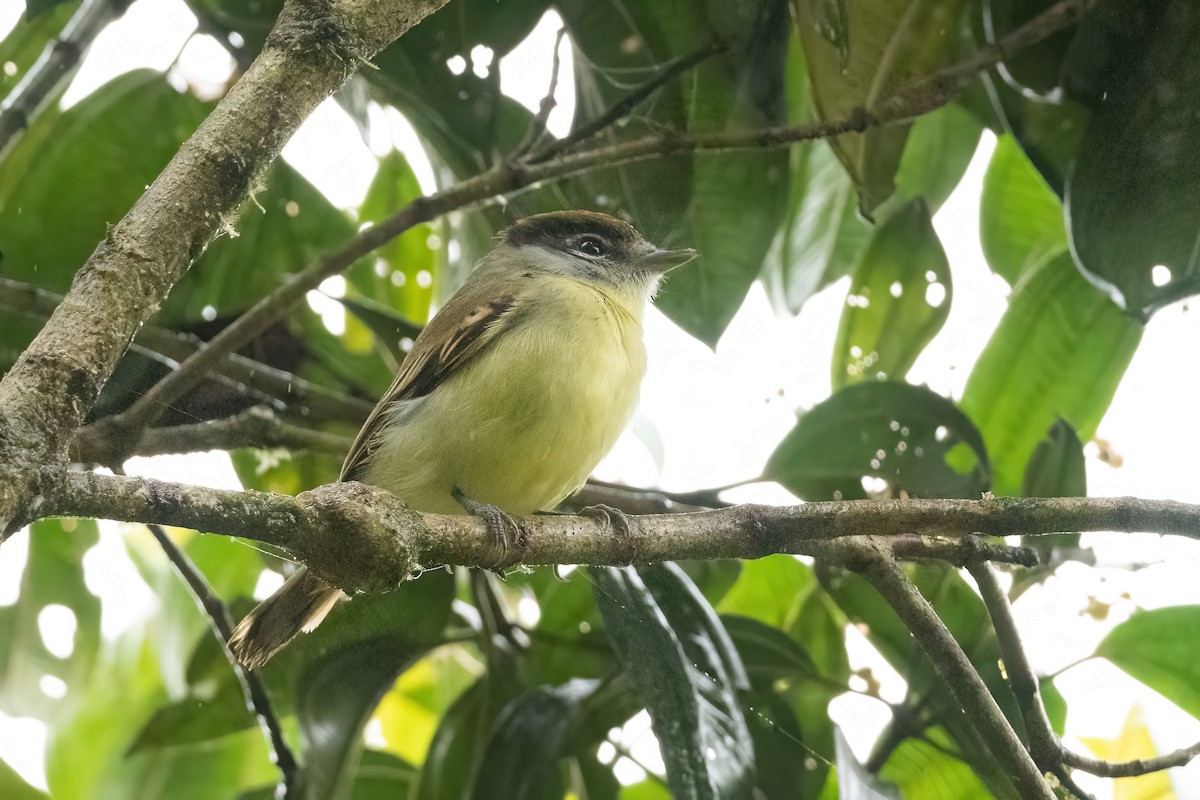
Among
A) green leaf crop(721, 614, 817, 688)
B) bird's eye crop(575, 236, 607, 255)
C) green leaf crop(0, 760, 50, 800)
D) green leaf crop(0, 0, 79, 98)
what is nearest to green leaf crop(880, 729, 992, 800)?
green leaf crop(721, 614, 817, 688)

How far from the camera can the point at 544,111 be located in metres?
1.81

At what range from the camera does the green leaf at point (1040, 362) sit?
183cm

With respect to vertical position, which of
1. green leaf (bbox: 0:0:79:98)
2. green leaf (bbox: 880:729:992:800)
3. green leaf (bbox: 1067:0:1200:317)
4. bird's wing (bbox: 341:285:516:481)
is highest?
green leaf (bbox: 1067:0:1200:317)

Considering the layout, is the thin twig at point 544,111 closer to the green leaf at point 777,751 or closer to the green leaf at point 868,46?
the green leaf at point 868,46

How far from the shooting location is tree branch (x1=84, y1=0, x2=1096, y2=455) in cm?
181

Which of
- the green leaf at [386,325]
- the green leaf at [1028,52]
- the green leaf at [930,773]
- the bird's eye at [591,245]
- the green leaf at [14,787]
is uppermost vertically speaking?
the green leaf at [1028,52]

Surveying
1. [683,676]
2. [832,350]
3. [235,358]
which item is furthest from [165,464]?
[832,350]

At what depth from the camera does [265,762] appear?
213cm

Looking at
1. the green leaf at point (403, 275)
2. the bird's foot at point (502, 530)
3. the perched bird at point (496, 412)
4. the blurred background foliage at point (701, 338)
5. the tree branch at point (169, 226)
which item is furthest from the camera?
the green leaf at point (403, 275)

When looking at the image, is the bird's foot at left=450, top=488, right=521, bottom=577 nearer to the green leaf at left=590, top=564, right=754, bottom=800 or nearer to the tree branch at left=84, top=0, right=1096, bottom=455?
the green leaf at left=590, top=564, right=754, bottom=800

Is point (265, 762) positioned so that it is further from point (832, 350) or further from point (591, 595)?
point (832, 350)

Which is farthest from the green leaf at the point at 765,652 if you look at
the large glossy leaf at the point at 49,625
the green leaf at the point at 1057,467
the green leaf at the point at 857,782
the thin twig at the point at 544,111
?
the large glossy leaf at the point at 49,625

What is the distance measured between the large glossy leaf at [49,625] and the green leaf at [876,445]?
1288mm

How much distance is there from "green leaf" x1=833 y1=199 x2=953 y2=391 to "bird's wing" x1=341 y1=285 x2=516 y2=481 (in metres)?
0.61
